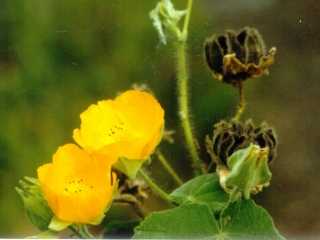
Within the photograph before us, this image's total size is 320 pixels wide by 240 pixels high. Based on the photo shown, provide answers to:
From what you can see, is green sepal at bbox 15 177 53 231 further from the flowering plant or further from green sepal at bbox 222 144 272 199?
green sepal at bbox 222 144 272 199

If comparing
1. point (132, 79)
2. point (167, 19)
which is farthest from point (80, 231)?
point (132, 79)

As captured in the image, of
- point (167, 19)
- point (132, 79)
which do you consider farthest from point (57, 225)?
point (132, 79)

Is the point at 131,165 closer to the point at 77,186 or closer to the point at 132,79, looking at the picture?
the point at 77,186

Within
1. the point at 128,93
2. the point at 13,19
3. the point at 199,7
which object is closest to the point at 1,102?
the point at 13,19

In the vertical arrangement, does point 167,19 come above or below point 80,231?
above

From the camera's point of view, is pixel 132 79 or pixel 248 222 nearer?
pixel 248 222

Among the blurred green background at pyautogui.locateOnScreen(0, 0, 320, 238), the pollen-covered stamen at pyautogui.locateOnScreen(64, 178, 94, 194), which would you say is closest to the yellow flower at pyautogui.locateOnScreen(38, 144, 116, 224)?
the pollen-covered stamen at pyautogui.locateOnScreen(64, 178, 94, 194)

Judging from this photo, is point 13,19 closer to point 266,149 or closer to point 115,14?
point 115,14

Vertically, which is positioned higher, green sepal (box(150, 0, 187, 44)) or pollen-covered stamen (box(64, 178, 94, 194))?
green sepal (box(150, 0, 187, 44))
